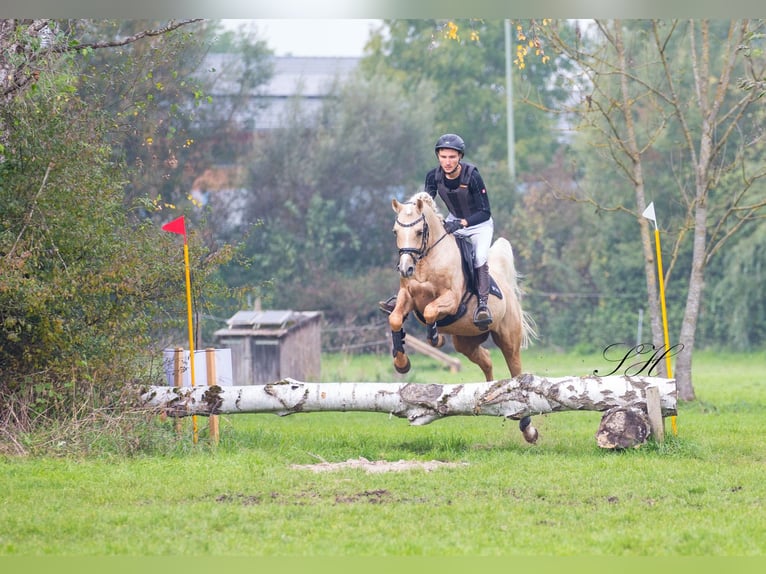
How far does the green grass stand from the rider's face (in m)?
2.48

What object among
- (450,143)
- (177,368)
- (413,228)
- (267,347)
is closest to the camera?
(413,228)

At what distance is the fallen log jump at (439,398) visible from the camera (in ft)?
30.4

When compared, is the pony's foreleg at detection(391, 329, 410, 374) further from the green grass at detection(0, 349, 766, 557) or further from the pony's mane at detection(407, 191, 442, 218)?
the pony's mane at detection(407, 191, 442, 218)

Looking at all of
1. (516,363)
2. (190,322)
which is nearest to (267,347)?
(516,363)

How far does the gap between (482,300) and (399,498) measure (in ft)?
7.71

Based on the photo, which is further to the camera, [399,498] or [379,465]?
[379,465]

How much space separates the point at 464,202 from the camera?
935 centimetres

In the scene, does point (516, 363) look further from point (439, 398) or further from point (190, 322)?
point (190, 322)

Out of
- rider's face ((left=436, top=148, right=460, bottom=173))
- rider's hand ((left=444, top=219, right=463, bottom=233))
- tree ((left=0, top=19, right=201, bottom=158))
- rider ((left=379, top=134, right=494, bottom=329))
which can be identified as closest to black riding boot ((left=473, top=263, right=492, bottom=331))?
rider ((left=379, top=134, right=494, bottom=329))

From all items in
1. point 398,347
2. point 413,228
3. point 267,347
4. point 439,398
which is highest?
point 413,228

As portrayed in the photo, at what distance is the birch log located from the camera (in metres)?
9.27

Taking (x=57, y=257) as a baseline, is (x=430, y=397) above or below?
below

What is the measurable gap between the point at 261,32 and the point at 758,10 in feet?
75.1

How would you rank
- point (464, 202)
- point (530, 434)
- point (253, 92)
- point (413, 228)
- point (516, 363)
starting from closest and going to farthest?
point (413, 228) → point (464, 202) → point (530, 434) → point (516, 363) → point (253, 92)
